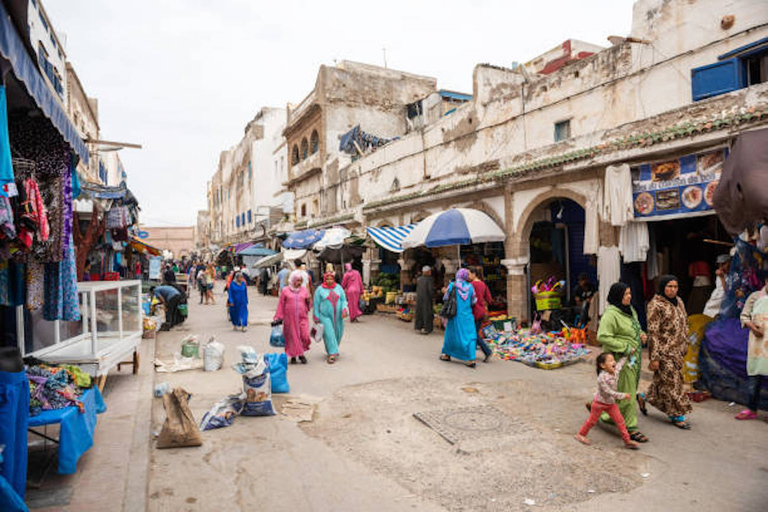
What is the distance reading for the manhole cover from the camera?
5.03 meters

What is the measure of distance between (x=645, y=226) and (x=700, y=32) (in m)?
3.50

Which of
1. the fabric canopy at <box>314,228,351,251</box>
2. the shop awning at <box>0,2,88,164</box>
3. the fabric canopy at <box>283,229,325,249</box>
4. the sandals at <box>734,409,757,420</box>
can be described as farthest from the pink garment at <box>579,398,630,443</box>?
the fabric canopy at <box>283,229,325,249</box>

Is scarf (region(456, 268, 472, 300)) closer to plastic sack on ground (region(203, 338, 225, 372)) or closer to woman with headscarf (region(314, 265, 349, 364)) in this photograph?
woman with headscarf (region(314, 265, 349, 364))

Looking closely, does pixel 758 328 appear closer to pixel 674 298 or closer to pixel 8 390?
pixel 674 298

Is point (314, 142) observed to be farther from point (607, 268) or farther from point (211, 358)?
point (607, 268)

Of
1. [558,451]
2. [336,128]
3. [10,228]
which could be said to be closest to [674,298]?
[558,451]

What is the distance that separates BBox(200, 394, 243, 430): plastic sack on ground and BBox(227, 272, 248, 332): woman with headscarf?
22.1 feet

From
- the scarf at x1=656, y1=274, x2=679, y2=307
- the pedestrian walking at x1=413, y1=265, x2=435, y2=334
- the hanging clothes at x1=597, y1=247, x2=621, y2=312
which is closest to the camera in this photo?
the scarf at x1=656, y1=274, x2=679, y2=307

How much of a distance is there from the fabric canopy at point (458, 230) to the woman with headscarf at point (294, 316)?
156 inches

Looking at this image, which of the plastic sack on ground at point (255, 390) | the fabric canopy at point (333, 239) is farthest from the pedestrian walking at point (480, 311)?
the fabric canopy at point (333, 239)

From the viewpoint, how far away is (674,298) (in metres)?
5.20

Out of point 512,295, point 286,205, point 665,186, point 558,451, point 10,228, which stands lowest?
point 558,451

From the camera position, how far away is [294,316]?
27.0ft

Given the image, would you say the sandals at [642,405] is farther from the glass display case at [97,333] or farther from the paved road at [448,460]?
the glass display case at [97,333]
